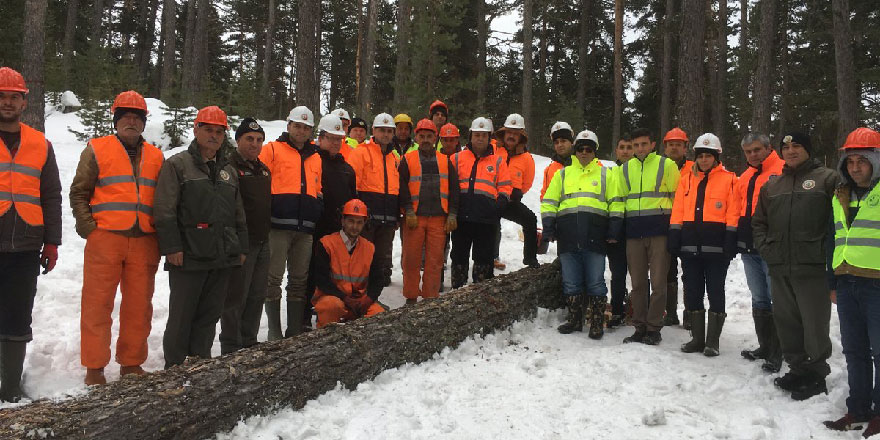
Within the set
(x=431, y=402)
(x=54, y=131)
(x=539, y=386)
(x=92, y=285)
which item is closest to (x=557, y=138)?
(x=539, y=386)

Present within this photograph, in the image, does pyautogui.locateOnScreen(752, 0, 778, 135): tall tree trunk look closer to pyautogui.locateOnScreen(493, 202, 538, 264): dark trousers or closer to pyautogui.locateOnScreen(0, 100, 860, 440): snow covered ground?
pyautogui.locateOnScreen(0, 100, 860, 440): snow covered ground

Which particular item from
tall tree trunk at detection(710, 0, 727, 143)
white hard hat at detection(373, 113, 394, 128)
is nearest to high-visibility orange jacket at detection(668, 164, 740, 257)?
white hard hat at detection(373, 113, 394, 128)

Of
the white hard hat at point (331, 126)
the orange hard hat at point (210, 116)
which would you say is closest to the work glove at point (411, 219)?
the white hard hat at point (331, 126)

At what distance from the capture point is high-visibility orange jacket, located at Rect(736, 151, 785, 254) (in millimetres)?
5594

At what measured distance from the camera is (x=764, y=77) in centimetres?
1495

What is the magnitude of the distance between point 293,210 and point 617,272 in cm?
396

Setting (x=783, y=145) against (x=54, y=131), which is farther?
(x=54, y=131)

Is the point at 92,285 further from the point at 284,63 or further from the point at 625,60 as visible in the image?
the point at 284,63

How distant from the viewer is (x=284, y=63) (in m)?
35.4

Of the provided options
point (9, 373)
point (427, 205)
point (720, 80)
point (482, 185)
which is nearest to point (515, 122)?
point (482, 185)

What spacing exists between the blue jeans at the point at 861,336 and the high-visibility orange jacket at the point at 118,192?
5.58 meters

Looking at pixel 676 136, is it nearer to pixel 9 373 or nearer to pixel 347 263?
pixel 347 263

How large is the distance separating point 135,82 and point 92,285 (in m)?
20.0

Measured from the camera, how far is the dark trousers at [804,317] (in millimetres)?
4590
